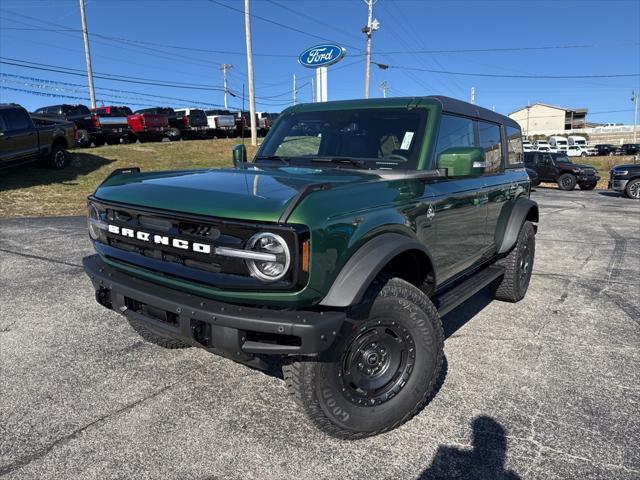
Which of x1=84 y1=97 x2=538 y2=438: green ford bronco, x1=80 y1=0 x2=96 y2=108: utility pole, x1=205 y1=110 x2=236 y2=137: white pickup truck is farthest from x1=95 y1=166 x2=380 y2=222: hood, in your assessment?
x1=80 y1=0 x2=96 y2=108: utility pole

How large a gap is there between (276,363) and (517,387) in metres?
1.74

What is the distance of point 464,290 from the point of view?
12.0ft

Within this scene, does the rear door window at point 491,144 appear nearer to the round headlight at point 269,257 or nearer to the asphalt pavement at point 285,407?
the asphalt pavement at point 285,407

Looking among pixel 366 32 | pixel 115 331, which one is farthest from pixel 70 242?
pixel 366 32

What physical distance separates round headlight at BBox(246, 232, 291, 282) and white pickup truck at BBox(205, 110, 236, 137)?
2654 centimetres

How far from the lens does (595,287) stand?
5637 millimetres

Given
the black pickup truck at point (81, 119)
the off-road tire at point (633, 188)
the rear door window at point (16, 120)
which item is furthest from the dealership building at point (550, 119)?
the rear door window at point (16, 120)

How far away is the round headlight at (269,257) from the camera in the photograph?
6.98 feet

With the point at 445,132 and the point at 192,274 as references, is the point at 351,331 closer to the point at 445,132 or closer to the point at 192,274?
the point at 192,274

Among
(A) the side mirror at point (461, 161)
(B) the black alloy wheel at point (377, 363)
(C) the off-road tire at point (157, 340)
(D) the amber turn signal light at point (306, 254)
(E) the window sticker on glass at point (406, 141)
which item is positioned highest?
(E) the window sticker on glass at point (406, 141)

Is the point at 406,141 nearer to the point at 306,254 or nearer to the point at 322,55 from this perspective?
the point at 306,254

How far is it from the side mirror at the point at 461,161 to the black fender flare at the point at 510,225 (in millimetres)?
1551

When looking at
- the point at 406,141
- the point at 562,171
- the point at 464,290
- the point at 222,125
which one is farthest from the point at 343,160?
the point at 222,125

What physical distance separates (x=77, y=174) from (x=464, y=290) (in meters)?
13.9
